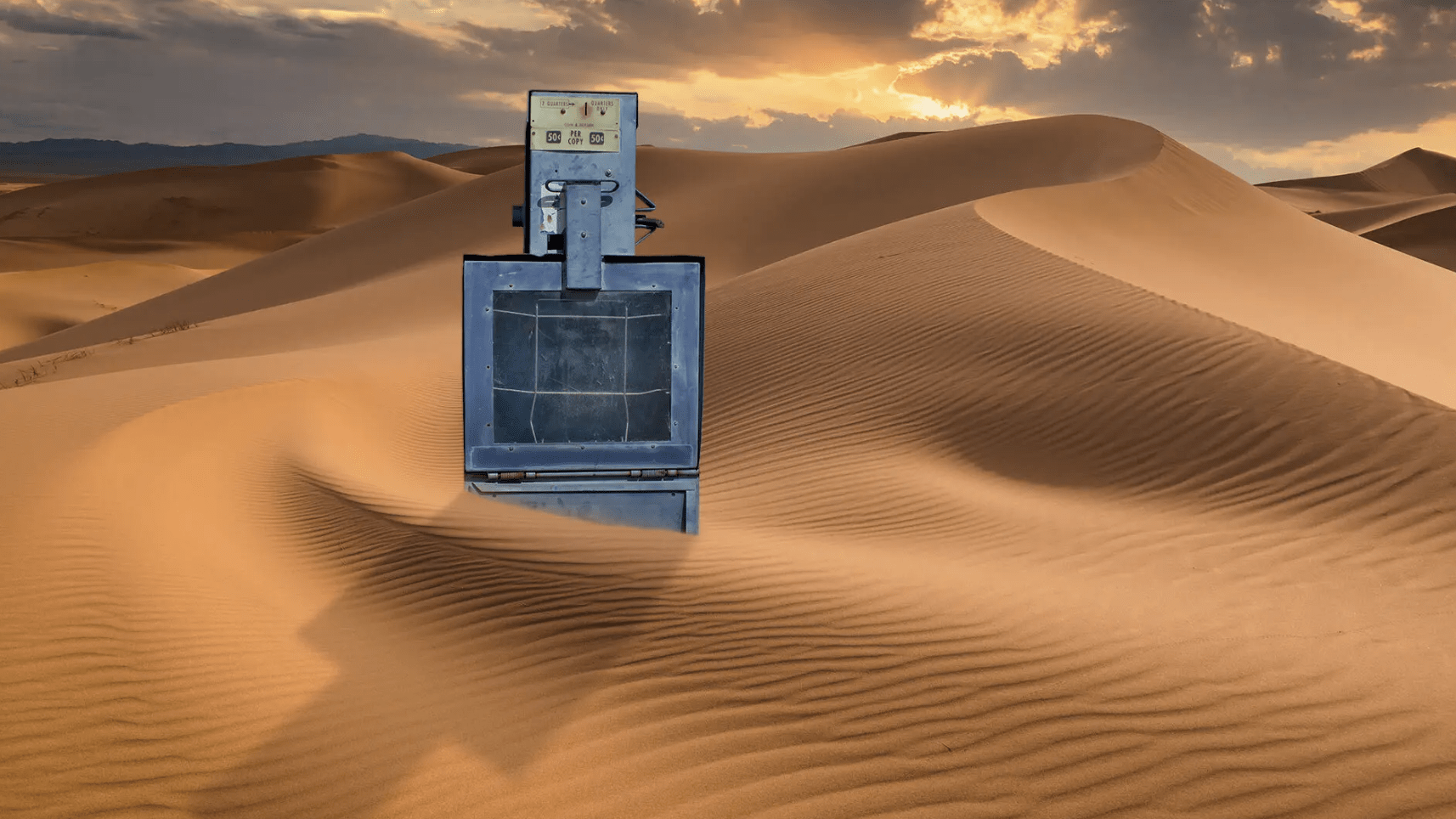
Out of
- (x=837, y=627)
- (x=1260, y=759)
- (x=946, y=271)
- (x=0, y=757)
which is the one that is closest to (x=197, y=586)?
(x=0, y=757)

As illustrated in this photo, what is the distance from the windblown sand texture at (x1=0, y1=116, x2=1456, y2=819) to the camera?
3.96 m

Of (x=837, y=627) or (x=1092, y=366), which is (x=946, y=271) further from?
(x=837, y=627)

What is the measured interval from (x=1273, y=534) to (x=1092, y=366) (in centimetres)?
400

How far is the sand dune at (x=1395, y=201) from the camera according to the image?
1734 inches

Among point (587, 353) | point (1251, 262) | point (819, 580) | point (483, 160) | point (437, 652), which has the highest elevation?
point (483, 160)

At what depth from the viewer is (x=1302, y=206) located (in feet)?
230

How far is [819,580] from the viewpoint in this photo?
19.6 feet

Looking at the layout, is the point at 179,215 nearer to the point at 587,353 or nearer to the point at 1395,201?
the point at 587,353

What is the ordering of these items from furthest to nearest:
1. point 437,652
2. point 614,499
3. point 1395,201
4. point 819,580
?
point 1395,201
point 614,499
point 819,580
point 437,652

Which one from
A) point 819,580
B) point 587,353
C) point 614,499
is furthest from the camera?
point 614,499

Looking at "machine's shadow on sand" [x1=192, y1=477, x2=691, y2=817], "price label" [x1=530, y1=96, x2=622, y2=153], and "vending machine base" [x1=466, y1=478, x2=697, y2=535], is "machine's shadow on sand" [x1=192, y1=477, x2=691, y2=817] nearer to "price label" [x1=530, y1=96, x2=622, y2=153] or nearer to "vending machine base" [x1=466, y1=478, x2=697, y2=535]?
"vending machine base" [x1=466, y1=478, x2=697, y2=535]

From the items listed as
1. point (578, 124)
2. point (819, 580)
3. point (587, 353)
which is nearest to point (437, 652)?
point (819, 580)

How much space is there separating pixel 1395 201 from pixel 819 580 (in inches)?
3112

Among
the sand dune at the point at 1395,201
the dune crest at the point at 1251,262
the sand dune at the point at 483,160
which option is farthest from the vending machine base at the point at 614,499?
the sand dune at the point at 483,160
